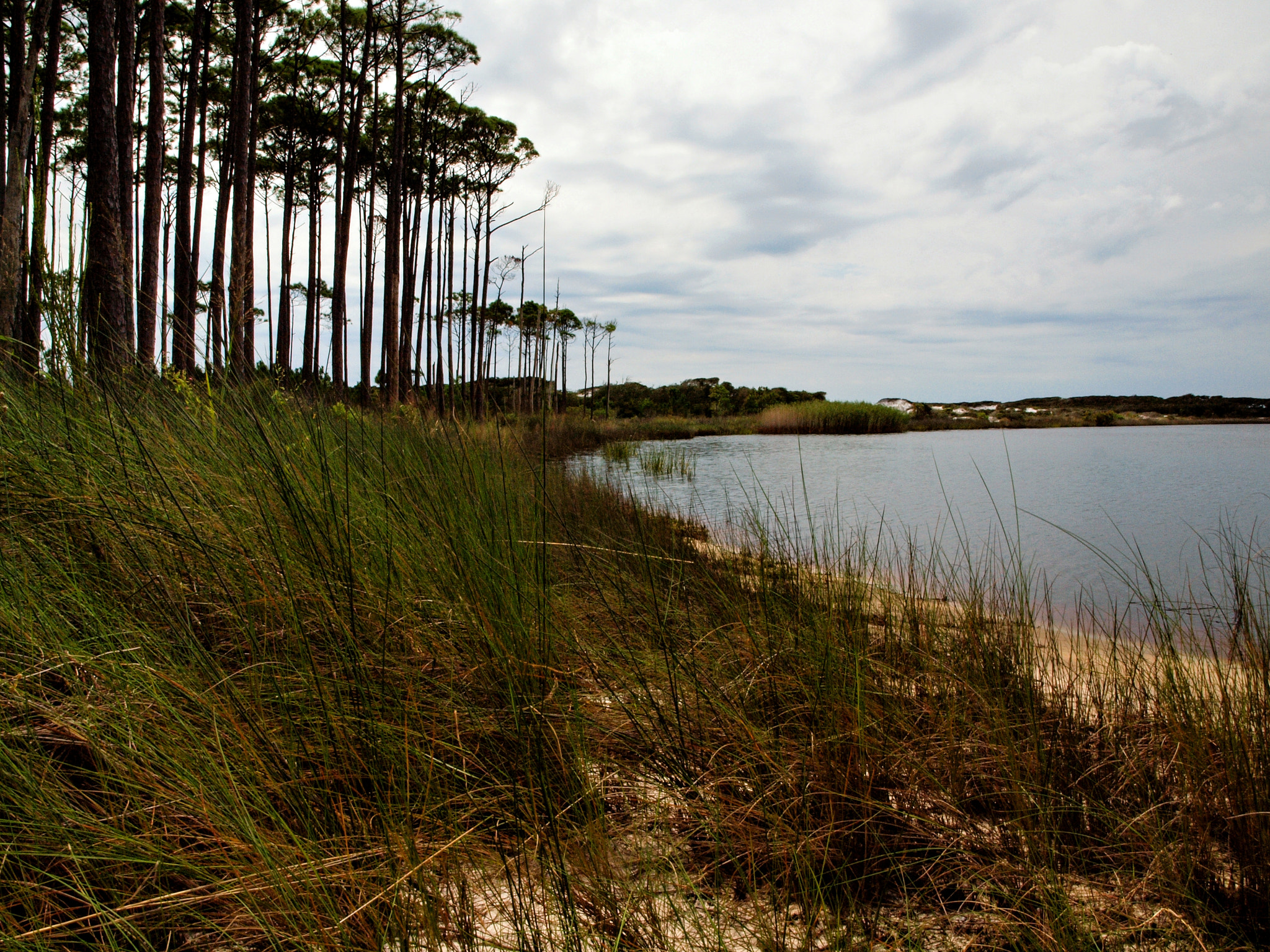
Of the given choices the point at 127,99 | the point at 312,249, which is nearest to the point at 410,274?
the point at 312,249

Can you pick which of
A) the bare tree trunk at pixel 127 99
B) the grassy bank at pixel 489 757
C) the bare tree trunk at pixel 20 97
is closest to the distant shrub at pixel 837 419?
the bare tree trunk at pixel 127 99

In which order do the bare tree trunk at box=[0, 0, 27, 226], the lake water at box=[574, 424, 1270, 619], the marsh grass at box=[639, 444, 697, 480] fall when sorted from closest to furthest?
the lake water at box=[574, 424, 1270, 619]
the bare tree trunk at box=[0, 0, 27, 226]
the marsh grass at box=[639, 444, 697, 480]

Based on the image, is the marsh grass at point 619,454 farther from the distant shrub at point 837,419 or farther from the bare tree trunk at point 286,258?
the distant shrub at point 837,419

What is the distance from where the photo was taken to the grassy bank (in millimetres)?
948

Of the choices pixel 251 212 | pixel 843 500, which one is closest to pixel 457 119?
pixel 251 212

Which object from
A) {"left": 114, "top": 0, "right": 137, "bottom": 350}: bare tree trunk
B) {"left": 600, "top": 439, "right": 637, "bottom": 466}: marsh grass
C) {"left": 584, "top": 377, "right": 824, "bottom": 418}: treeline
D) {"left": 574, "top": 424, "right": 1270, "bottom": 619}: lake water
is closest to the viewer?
{"left": 574, "top": 424, "right": 1270, "bottom": 619}: lake water

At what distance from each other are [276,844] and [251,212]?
11311 millimetres

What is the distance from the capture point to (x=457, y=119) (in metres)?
17.2

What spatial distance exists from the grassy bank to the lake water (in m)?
0.61

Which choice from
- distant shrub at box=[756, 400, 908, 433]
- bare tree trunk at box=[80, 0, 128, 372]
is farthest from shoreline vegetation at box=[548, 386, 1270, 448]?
bare tree trunk at box=[80, 0, 128, 372]

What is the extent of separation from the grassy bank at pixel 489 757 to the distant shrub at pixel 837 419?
23.8 m

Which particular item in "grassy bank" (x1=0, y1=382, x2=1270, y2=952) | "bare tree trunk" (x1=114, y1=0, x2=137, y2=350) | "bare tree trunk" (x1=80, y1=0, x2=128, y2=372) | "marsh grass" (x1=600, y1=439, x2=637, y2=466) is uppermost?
"bare tree trunk" (x1=114, y1=0, x2=137, y2=350)

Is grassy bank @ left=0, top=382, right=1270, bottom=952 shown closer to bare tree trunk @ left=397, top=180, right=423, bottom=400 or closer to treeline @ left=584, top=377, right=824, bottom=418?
bare tree trunk @ left=397, top=180, right=423, bottom=400

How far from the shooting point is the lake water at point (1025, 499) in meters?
4.32
